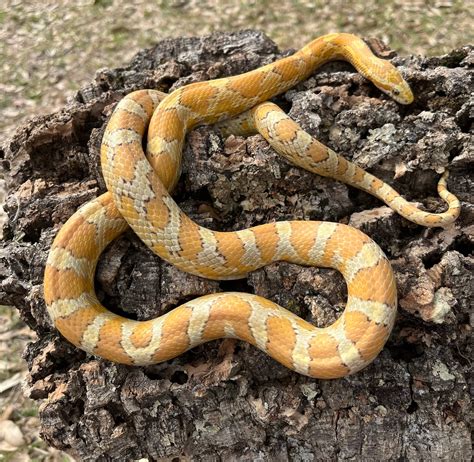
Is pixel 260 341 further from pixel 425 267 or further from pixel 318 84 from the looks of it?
pixel 318 84

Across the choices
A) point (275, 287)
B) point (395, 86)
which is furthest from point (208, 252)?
point (395, 86)

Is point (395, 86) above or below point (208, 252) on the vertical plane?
above

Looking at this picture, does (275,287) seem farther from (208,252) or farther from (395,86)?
(395,86)

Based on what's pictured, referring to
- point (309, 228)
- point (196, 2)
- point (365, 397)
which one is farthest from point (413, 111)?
point (196, 2)

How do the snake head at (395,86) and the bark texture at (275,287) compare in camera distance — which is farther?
the snake head at (395,86)

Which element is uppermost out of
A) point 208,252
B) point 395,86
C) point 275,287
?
point 395,86
